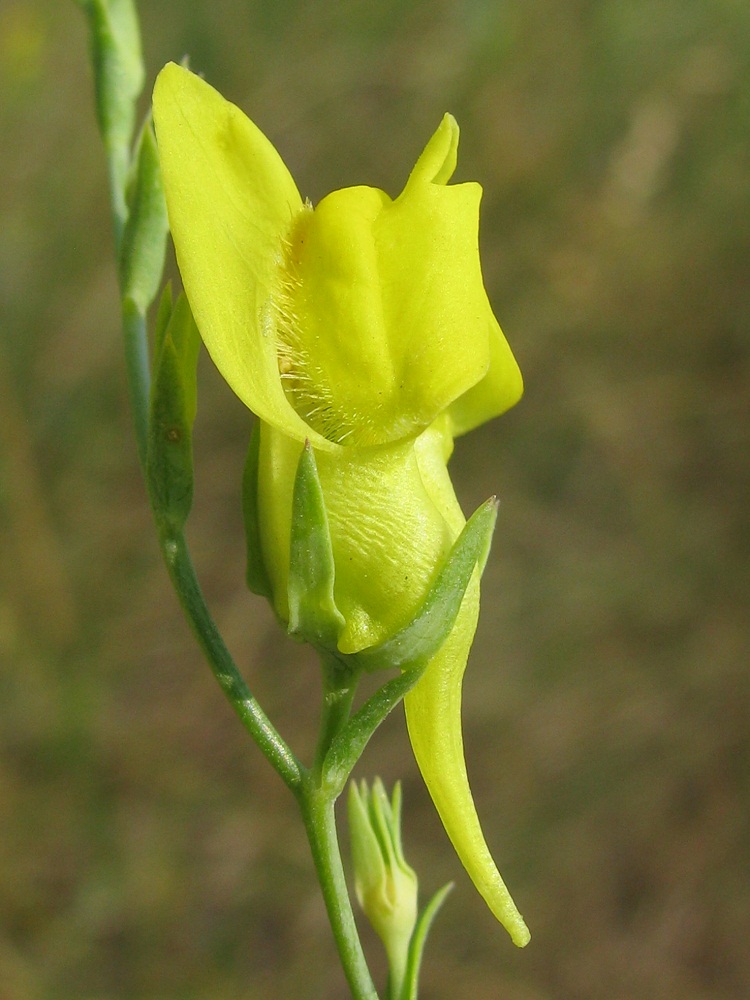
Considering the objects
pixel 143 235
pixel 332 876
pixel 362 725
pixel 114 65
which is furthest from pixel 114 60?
pixel 332 876

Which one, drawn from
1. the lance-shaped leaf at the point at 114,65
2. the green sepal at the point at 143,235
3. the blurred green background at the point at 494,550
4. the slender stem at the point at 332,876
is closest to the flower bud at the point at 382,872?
the slender stem at the point at 332,876

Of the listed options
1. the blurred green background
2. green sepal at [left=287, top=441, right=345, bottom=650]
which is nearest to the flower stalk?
green sepal at [left=287, top=441, right=345, bottom=650]

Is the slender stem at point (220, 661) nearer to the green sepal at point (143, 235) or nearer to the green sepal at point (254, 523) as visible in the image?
the green sepal at point (254, 523)

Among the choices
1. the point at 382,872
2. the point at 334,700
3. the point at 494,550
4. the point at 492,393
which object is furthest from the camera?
the point at 494,550

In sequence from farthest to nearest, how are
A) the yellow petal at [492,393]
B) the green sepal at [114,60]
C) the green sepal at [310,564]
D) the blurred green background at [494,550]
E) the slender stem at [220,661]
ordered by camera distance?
the blurred green background at [494,550] < the green sepal at [114,60] < the yellow petal at [492,393] < the slender stem at [220,661] < the green sepal at [310,564]

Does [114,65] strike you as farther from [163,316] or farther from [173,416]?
[173,416]

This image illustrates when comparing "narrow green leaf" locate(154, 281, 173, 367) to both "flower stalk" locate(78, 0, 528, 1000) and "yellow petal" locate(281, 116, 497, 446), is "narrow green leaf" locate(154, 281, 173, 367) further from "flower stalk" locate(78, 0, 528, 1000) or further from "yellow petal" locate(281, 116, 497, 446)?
"yellow petal" locate(281, 116, 497, 446)

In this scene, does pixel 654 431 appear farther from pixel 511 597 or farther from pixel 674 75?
pixel 674 75
